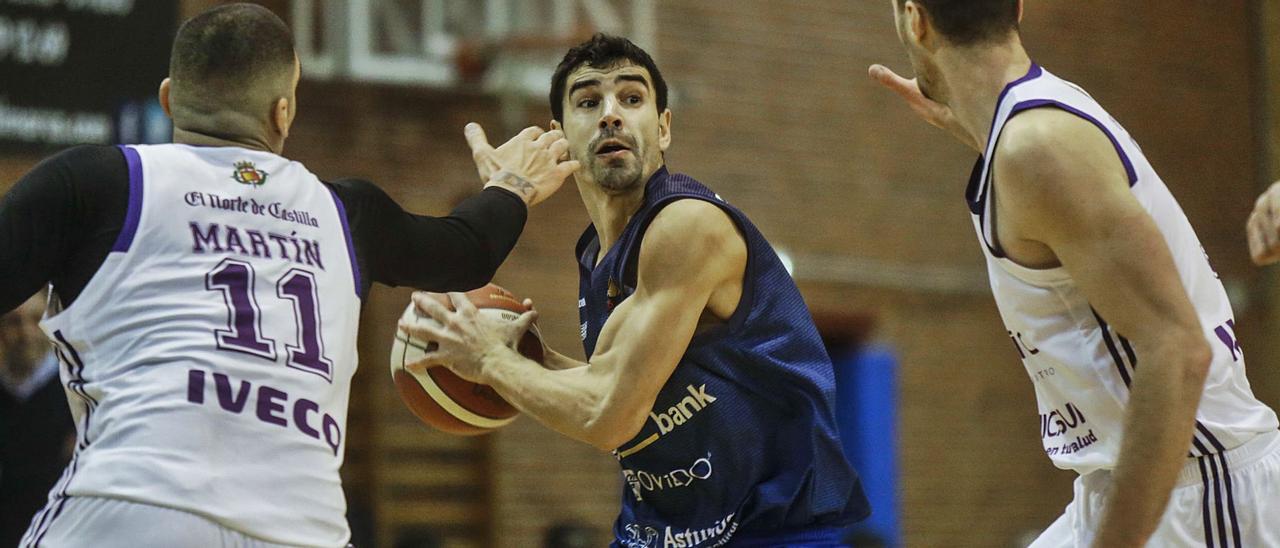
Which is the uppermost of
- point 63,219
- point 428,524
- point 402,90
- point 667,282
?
point 63,219

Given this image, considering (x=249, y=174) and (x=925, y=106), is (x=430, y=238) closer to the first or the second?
(x=249, y=174)

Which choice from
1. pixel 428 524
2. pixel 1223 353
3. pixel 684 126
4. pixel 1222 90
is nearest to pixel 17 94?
pixel 428 524

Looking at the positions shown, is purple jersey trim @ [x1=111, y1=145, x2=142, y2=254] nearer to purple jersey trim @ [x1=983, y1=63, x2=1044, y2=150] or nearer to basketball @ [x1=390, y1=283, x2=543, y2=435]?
basketball @ [x1=390, y1=283, x2=543, y2=435]

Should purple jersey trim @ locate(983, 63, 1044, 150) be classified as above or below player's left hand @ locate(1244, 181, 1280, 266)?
above

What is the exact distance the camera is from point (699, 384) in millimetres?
3674

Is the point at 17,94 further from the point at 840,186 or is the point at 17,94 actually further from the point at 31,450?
the point at 840,186

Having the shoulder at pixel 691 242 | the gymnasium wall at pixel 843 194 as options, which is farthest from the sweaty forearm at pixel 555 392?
the gymnasium wall at pixel 843 194

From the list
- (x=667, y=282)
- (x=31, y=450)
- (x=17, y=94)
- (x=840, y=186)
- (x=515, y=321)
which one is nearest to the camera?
(x=667, y=282)

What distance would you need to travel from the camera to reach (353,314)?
10.1 ft

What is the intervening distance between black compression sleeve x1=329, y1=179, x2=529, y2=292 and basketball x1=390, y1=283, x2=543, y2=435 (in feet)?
1.07

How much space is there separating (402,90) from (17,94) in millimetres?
2500

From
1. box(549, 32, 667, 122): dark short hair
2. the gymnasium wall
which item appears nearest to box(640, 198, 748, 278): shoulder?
box(549, 32, 667, 122): dark short hair

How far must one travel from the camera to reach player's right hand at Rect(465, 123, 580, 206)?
3.96 meters

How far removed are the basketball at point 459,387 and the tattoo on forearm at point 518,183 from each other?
1.19ft
